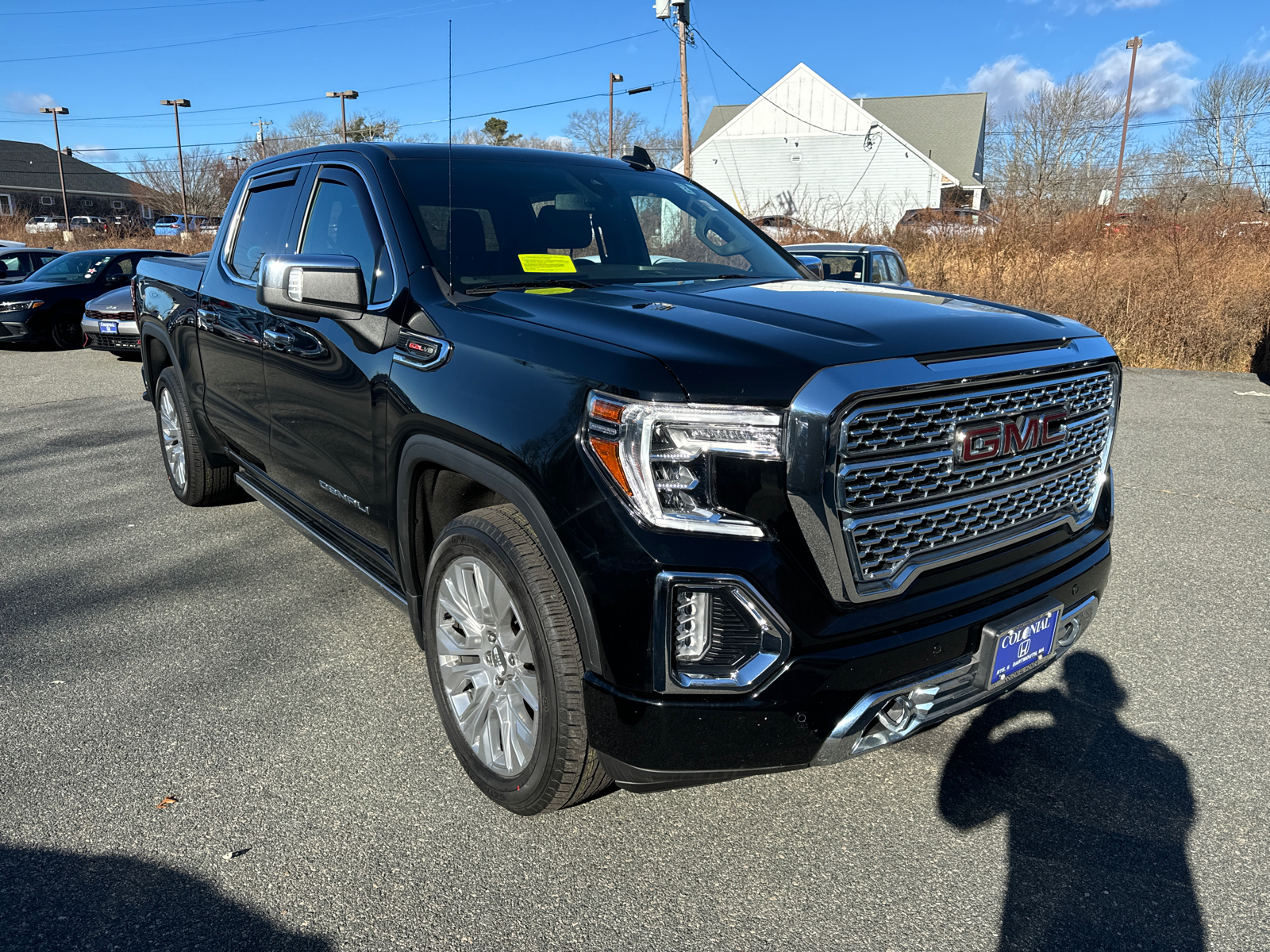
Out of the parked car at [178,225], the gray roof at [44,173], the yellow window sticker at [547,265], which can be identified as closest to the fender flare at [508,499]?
the yellow window sticker at [547,265]

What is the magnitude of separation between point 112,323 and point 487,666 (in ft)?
38.2

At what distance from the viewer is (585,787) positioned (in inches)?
93.9

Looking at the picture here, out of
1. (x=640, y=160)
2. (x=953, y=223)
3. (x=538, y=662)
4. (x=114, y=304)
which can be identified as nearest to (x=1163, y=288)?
(x=953, y=223)

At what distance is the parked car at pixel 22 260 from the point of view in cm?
1647

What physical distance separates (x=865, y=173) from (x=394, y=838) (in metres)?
44.1

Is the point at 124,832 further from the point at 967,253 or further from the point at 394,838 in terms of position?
the point at 967,253

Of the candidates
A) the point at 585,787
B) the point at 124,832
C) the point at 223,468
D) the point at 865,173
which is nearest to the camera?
the point at 585,787

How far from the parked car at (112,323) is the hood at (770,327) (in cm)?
1115

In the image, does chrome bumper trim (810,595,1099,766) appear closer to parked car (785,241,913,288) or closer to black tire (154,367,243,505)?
black tire (154,367,243,505)

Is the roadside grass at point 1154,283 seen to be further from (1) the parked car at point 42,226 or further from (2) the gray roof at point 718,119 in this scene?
(1) the parked car at point 42,226

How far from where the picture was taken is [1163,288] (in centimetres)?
1260

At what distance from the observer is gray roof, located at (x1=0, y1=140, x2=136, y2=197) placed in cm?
7625

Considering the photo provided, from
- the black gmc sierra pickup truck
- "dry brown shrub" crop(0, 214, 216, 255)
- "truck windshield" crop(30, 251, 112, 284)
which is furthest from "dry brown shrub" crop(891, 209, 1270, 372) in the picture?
"dry brown shrub" crop(0, 214, 216, 255)

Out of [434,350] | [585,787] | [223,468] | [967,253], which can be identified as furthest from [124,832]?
[967,253]
